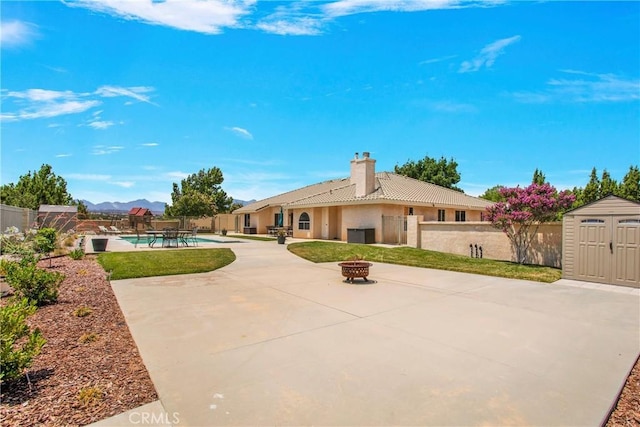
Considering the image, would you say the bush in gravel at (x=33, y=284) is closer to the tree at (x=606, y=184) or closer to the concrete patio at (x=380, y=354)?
the concrete patio at (x=380, y=354)

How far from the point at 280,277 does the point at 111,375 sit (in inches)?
270

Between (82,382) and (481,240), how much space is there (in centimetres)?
1595

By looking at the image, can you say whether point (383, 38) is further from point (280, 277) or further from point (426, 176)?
point (426, 176)

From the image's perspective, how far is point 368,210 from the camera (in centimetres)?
2245

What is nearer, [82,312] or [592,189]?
[82,312]

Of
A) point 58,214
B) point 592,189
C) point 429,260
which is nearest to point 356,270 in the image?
point 429,260

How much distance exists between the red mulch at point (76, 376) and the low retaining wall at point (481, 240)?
47.7ft

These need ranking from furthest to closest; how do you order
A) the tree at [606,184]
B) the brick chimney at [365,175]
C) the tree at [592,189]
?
the tree at [592,189] < the tree at [606,184] < the brick chimney at [365,175]

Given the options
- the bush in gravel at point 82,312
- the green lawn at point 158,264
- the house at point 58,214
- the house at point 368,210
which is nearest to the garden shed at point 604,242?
the house at point 368,210

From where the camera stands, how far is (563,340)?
16.4ft

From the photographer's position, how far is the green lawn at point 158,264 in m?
10.7

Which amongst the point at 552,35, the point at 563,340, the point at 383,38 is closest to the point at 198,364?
the point at 563,340

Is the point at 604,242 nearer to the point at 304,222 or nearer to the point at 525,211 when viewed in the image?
the point at 525,211

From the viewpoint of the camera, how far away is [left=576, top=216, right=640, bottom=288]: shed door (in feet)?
30.0
